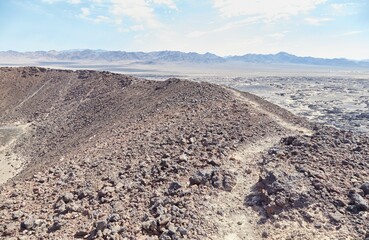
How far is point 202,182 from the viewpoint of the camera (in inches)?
469

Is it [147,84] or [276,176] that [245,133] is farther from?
[147,84]

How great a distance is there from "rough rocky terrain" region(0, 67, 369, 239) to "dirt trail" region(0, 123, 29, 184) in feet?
23.9

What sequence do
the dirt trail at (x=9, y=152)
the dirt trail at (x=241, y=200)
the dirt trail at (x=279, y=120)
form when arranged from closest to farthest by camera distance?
the dirt trail at (x=241, y=200), the dirt trail at (x=279, y=120), the dirt trail at (x=9, y=152)


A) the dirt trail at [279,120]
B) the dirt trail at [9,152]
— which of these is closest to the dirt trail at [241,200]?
the dirt trail at [279,120]

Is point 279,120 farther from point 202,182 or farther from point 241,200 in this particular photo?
point 241,200

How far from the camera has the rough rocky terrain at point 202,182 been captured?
10.0 meters

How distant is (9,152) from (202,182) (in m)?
21.0

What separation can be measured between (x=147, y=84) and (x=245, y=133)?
17.5 m

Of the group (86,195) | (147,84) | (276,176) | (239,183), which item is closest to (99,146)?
(86,195)

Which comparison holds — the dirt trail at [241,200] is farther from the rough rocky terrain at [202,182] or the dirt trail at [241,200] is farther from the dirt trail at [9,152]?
the dirt trail at [9,152]

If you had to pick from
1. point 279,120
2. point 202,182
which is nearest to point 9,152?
point 279,120

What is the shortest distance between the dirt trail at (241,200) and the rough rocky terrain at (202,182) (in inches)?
1.3

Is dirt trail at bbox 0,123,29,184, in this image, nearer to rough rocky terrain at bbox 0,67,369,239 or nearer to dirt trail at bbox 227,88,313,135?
rough rocky terrain at bbox 0,67,369,239

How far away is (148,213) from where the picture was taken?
10.7m
